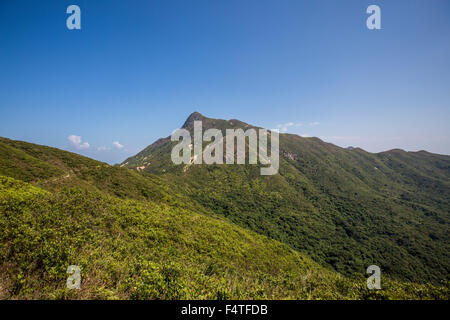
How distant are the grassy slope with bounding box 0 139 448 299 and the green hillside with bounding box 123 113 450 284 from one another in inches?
1859

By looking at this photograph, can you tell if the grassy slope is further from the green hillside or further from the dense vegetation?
the green hillside

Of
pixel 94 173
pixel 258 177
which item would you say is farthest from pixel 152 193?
pixel 258 177

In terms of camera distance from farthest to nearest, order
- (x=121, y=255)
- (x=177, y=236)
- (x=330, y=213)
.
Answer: (x=330, y=213), (x=177, y=236), (x=121, y=255)

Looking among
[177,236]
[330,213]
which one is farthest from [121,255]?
[330,213]

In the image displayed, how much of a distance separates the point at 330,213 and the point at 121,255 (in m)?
130

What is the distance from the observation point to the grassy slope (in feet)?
34.4

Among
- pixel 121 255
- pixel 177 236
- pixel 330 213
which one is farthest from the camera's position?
pixel 330 213

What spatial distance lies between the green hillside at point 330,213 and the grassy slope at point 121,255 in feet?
155

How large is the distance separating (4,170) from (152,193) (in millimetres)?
31623

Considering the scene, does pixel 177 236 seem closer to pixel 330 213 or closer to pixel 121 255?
pixel 121 255

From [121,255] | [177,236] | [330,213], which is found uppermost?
[121,255]

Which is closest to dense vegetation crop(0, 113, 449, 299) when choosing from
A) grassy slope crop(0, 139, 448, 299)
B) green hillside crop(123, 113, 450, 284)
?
grassy slope crop(0, 139, 448, 299)

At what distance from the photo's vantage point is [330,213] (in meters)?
113
